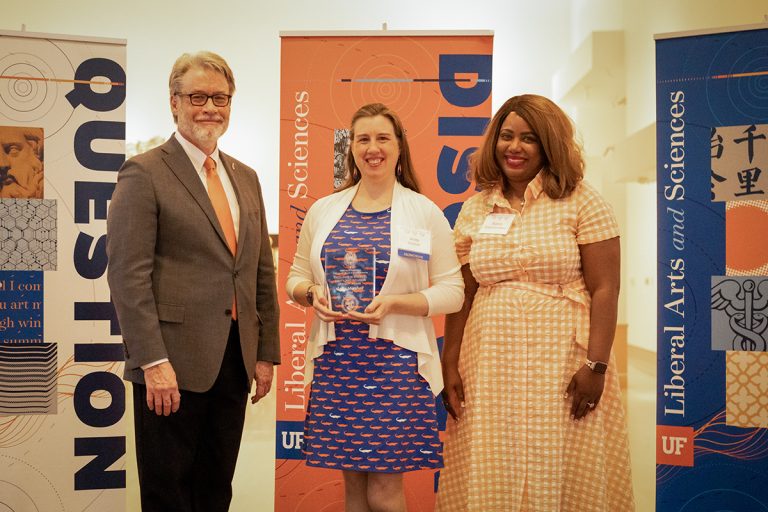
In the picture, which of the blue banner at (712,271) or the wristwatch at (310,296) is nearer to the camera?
the wristwatch at (310,296)

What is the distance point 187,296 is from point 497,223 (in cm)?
109

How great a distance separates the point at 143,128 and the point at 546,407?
12.5ft

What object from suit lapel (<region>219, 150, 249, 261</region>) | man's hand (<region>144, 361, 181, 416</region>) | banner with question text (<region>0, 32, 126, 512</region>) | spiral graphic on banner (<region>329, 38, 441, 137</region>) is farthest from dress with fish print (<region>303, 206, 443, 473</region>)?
banner with question text (<region>0, 32, 126, 512</region>)

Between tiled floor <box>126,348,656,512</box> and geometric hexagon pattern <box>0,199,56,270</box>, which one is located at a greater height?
geometric hexagon pattern <box>0,199,56,270</box>

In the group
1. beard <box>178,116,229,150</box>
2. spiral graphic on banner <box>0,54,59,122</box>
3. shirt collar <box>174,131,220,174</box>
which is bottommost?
shirt collar <box>174,131,220,174</box>

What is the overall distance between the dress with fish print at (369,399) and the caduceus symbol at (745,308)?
71.3 inches

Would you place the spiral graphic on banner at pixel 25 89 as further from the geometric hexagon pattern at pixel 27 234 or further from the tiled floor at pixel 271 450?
the tiled floor at pixel 271 450

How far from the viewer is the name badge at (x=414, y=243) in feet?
7.54

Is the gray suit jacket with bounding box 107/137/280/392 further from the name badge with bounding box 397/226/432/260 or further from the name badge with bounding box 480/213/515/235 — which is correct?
the name badge with bounding box 480/213/515/235

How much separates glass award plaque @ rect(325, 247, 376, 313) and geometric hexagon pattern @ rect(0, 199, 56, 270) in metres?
1.73

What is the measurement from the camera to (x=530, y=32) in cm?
502

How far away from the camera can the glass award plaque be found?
230 cm

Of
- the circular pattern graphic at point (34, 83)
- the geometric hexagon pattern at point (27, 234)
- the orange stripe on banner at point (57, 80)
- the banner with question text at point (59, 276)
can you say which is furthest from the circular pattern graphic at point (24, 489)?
the orange stripe on banner at point (57, 80)

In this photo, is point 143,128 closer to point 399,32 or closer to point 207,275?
point 399,32
